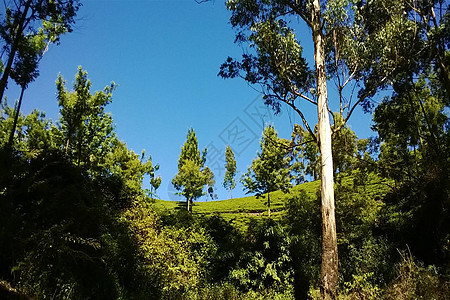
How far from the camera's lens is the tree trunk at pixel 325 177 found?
6.38m

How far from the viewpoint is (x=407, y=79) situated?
11547 mm

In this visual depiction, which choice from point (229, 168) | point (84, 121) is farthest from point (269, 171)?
point (229, 168)

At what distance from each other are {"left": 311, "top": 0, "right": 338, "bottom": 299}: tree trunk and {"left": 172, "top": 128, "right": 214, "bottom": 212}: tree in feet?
83.6

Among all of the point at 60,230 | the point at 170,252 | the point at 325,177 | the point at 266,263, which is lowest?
the point at 266,263

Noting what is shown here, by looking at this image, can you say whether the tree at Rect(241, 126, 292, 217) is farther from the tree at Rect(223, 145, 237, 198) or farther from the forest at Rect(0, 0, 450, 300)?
the tree at Rect(223, 145, 237, 198)

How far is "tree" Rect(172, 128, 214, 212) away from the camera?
32.3 m

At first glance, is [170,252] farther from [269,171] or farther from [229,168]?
[229,168]

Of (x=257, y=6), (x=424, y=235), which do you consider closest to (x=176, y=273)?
(x=424, y=235)

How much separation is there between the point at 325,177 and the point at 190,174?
2616 centimetres

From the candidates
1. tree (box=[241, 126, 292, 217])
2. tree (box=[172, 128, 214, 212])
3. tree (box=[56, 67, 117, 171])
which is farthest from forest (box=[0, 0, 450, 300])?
tree (box=[172, 128, 214, 212])

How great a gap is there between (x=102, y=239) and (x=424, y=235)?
10421mm

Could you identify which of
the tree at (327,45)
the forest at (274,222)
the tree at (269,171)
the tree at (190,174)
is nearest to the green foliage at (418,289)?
the forest at (274,222)

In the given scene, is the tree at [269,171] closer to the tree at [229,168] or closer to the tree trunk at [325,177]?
the tree trunk at [325,177]

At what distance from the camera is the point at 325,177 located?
709 cm
